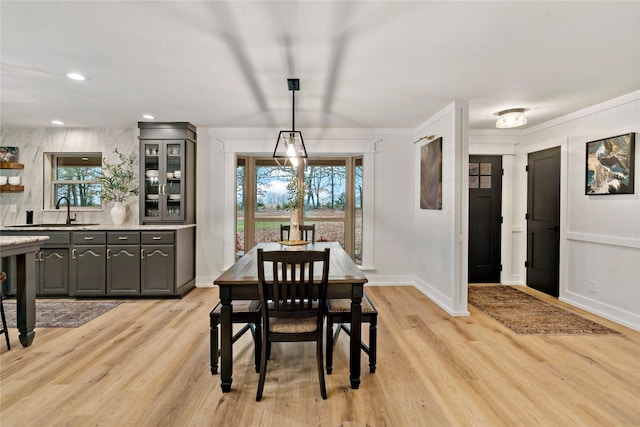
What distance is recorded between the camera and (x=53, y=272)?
409 cm

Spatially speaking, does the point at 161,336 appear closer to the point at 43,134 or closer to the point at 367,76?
the point at 367,76

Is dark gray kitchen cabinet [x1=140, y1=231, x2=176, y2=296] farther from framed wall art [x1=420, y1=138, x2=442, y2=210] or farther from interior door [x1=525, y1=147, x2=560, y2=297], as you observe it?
interior door [x1=525, y1=147, x2=560, y2=297]

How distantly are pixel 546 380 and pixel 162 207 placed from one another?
184 inches

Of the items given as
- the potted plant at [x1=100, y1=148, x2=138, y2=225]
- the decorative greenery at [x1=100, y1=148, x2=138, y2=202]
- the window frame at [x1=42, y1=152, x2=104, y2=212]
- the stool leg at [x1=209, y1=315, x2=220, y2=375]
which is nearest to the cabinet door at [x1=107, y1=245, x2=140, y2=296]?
the potted plant at [x1=100, y1=148, x2=138, y2=225]

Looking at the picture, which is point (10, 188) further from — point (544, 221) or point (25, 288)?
point (544, 221)

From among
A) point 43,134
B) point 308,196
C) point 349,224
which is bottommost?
point 349,224

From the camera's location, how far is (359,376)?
215 centimetres

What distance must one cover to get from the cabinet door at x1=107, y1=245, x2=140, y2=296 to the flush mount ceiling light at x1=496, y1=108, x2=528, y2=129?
4.94m

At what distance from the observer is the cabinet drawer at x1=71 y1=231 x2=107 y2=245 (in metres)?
4.07

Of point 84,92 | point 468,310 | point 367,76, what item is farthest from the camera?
point 468,310

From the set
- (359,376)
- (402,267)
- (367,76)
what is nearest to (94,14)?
(367,76)

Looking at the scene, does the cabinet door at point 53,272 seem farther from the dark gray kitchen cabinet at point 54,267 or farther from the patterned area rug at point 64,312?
the patterned area rug at point 64,312

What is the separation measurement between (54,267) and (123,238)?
0.99 meters

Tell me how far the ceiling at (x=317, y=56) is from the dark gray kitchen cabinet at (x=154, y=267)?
1.66m
